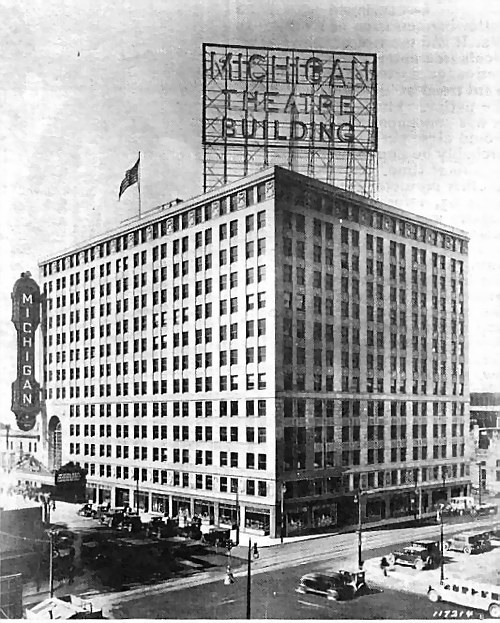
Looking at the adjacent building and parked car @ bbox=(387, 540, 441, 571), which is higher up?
the adjacent building

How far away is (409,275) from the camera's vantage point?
19.6 m

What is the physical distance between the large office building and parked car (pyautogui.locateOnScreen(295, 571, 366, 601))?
5.90 feet

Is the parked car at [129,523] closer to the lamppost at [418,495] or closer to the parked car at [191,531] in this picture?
the parked car at [191,531]

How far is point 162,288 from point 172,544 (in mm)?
6593

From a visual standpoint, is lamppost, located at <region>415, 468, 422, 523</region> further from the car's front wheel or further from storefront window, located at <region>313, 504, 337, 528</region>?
the car's front wheel

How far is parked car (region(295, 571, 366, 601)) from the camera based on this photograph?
51.4 feet

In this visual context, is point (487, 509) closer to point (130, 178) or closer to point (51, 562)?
point (51, 562)

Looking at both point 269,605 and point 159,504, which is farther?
point 159,504

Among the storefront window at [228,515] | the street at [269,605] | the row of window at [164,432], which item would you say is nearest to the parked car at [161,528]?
the storefront window at [228,515]

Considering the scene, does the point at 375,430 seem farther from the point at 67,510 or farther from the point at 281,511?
the point at 67,510

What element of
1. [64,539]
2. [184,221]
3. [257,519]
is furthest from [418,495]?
[184,221]

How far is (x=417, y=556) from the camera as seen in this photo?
16.9 meters

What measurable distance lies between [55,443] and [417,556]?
9.59 meters

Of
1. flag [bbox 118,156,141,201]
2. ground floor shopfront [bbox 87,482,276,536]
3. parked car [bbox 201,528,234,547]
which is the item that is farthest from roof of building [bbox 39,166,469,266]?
parked car [bbox 201,528,234,547]
